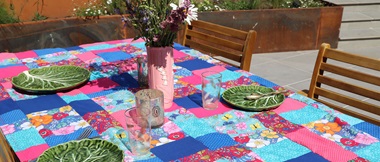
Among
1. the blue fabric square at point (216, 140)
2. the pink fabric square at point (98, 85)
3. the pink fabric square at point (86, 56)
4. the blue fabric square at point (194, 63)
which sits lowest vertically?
the blue fabric square at point (216, 140)

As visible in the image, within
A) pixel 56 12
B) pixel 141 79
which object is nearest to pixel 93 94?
pixel 141 79

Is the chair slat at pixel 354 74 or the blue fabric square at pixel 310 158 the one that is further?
the chair slat at pixel 354 74

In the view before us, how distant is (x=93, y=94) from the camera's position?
168 cm

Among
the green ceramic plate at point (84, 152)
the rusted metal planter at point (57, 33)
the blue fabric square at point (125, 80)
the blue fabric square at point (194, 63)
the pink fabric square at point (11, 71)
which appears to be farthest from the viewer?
the rusted metal planter at point (57, 33)

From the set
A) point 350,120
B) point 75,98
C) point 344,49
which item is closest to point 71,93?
point 75,98

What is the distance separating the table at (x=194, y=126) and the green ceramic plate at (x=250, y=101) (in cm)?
2

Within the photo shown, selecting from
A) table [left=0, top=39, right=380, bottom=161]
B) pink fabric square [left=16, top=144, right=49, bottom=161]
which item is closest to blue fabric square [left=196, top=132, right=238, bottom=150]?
table [left=0, top=39, right=380, bottom=161]

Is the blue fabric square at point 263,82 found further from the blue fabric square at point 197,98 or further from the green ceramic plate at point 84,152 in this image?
the green ceramic plate at point 84,152

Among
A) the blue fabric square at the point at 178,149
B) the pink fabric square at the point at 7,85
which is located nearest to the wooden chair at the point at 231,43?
the blue fabric square at the point at 178,149

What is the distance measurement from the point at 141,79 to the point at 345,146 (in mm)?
871

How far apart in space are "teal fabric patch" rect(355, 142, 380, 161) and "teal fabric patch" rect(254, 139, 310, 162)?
155mm

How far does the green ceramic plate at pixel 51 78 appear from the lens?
168 cm

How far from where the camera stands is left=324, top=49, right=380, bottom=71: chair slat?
1675 millimetres

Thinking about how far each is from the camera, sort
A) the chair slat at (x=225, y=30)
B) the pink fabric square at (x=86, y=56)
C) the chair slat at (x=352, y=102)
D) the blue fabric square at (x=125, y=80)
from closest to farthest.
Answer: the chair slat at (x=352, y=102)
the blue fabric square at (x=125, y=80)
the pink fabric square at (x=86, y=56)
the chair slat at (x=225, y=30)
